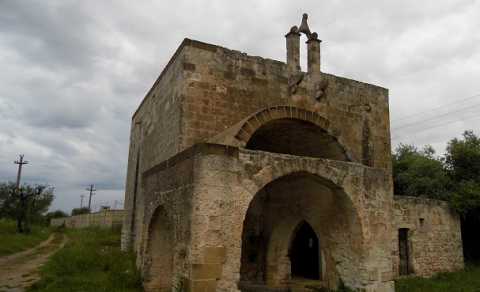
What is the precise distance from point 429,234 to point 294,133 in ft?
20.2

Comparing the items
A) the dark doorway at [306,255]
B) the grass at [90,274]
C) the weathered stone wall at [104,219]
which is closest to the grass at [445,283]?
the dark doorway at [306,255]

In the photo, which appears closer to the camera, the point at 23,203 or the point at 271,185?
the point at 271,185

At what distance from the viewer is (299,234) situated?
1313cm

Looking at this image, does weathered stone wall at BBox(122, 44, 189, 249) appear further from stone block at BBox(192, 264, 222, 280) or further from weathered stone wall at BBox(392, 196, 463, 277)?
weathered stone wall at BBox(392, 196, 463, 277)

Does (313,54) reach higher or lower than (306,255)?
higher

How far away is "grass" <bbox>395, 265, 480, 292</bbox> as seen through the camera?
962cm

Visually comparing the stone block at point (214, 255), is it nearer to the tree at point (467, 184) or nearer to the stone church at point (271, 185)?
the stone church at point (271, 185)

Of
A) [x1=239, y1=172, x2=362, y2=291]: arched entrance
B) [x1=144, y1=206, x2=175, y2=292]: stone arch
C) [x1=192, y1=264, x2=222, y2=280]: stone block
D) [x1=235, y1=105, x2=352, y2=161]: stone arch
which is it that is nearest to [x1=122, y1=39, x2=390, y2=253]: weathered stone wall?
[x1=235, y1=105, x2=352, y2=161]: stone arch

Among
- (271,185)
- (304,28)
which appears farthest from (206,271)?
(304,28)

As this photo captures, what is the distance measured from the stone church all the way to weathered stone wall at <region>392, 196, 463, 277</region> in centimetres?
3

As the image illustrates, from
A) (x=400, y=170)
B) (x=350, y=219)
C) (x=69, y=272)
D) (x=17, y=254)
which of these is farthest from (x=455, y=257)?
(x=17, y=254)

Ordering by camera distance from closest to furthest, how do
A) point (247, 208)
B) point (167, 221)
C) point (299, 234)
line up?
point (247, 208)
point (167, 221)
point (299, 234)

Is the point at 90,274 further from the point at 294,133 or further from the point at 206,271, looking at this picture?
the point at 294,133

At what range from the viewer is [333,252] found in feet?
25.9
